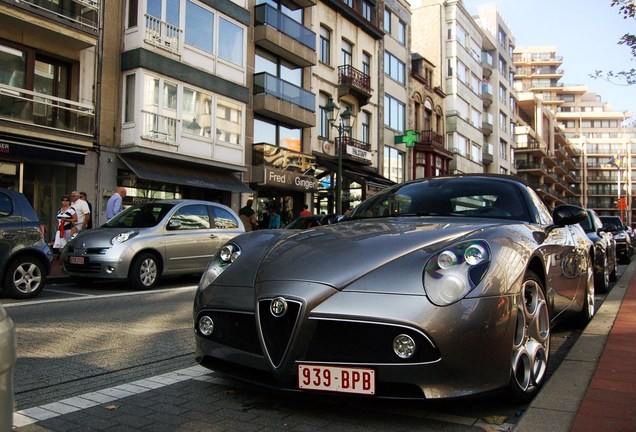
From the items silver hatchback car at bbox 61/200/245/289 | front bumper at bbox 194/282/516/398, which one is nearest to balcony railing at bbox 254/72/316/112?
silver hatchback car at bbox 61/200/245/289

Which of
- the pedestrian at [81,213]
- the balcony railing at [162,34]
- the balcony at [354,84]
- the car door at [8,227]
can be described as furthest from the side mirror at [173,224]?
Answer: the balcony at [354,84]

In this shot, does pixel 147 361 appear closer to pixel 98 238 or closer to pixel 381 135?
pixel 98 238

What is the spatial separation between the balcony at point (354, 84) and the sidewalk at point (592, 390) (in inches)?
985

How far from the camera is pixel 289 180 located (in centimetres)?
2384

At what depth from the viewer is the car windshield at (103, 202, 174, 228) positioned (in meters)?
10.1

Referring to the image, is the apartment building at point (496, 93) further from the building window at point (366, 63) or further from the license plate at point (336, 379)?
the license plate at point (336, 379)

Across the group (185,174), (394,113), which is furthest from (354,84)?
(185,174)

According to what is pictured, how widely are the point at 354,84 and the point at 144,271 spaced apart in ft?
70.9

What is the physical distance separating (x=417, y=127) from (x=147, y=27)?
78.5 feet

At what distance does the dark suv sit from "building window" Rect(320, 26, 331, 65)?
857 inches

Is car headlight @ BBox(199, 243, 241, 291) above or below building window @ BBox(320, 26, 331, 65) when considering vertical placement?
below

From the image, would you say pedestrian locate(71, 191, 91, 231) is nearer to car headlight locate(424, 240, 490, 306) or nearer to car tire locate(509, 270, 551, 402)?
car tire locate(509, 270, 551, 402)

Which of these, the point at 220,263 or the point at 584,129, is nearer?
the point at 220,263

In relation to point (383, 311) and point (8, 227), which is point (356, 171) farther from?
point (383, 311)
